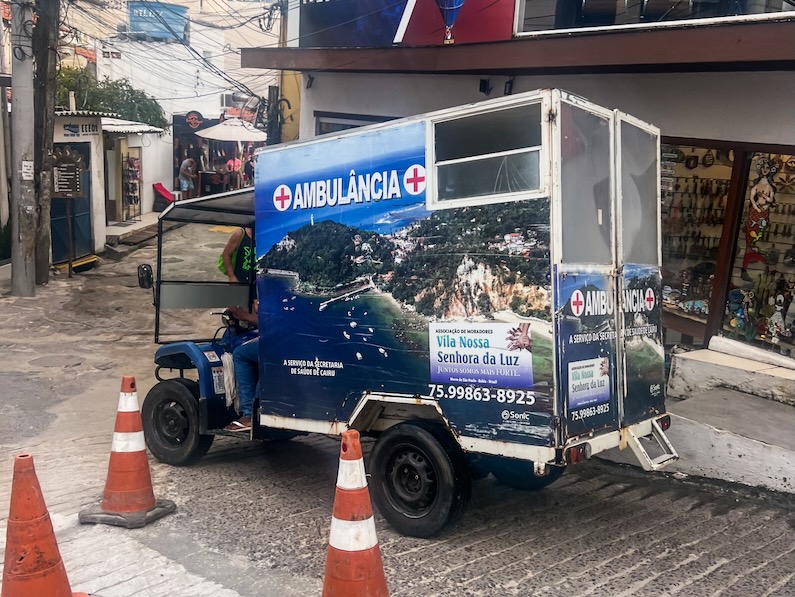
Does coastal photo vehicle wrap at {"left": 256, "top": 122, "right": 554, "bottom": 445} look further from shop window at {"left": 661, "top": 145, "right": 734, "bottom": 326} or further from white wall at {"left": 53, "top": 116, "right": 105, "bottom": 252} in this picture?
white wall at {"left": 53, "top": 116, "right": 105, "bottom": 252}

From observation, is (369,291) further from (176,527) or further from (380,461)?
(176,527)

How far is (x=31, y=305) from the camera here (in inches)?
499

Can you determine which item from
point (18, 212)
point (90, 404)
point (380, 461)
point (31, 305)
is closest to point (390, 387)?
point (380, 461)

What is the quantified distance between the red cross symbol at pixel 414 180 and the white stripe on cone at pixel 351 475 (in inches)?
69.5

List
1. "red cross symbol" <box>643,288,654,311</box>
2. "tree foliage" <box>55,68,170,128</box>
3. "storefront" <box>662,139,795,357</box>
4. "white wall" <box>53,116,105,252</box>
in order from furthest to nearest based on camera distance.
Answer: "tree foliage" <box>55,68,170,128</box>
"white wall" <box>53,116,105,252</box>
"storefront" <box>662,139,795,357</box>
"red cross symbol" <box>643,288,654,311</box>

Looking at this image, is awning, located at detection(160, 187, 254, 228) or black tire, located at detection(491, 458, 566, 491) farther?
awning, located at detection(160, 187, 254, 228)

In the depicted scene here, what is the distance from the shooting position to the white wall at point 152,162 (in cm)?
2591

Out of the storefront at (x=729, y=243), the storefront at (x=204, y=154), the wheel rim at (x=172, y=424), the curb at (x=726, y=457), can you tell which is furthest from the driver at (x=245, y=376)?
the storefront at (x=204, y=154)

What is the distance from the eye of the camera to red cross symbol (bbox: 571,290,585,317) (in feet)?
14.5

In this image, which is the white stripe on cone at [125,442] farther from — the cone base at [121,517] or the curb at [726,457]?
the curb at [726,457]

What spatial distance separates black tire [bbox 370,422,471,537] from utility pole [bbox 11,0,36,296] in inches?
396

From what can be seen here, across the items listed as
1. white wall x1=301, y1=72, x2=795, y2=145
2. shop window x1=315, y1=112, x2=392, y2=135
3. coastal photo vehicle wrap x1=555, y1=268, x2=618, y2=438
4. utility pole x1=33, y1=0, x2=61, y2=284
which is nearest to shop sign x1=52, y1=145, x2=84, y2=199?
utility pole x1=33, y1=0, x2=61, y2=284

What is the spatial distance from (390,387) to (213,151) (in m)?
30.8

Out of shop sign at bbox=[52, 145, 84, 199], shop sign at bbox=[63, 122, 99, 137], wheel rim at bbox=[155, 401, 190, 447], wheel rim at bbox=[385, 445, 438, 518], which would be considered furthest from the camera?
shop sign at bbox=[63, 122, 99, 137]
